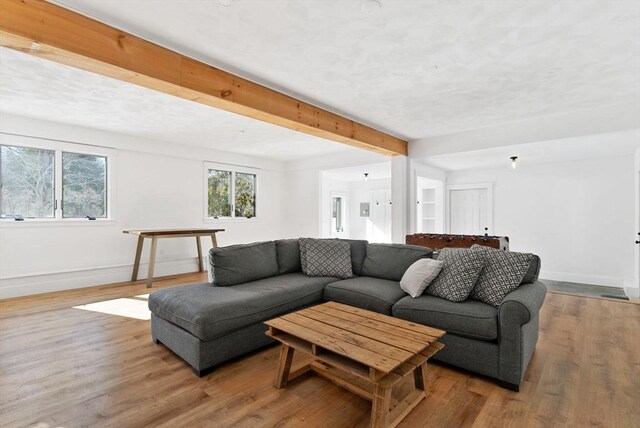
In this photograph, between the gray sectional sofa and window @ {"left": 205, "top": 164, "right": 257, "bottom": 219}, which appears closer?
the gray sectional sofa

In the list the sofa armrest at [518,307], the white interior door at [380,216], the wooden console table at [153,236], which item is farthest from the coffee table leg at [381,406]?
the white interior door at [380,216]

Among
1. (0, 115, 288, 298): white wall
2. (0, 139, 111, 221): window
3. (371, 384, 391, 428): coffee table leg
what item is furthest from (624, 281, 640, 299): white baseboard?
(0, 139, 111, 221): window

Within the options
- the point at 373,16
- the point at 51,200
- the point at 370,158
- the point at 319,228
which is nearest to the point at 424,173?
the point at 370,158

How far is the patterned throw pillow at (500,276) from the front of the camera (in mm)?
2344

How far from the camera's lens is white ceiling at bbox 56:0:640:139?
197 cm

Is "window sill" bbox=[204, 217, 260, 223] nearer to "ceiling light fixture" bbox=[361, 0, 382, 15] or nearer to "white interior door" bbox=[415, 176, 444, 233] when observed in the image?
"white interior door" bbox=[415, 176, 444, 233]

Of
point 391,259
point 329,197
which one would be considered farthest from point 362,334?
point 329,197

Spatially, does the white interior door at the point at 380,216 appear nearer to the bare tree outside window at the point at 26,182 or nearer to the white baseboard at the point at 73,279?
the white baseboard at the point at 73,279

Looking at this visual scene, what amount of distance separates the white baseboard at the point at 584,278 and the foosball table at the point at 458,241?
87.5 inches

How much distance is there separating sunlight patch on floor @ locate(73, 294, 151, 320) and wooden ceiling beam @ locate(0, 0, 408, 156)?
8.31ft

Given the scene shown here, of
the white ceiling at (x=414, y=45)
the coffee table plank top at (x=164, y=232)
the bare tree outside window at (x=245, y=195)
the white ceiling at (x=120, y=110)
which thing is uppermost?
the white ceiling at (x=120, y=110)

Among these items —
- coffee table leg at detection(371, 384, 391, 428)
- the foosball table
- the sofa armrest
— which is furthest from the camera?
the foosball table

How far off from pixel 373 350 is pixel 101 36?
2706 mm

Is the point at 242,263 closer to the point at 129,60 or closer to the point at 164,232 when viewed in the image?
the point at 129,60
